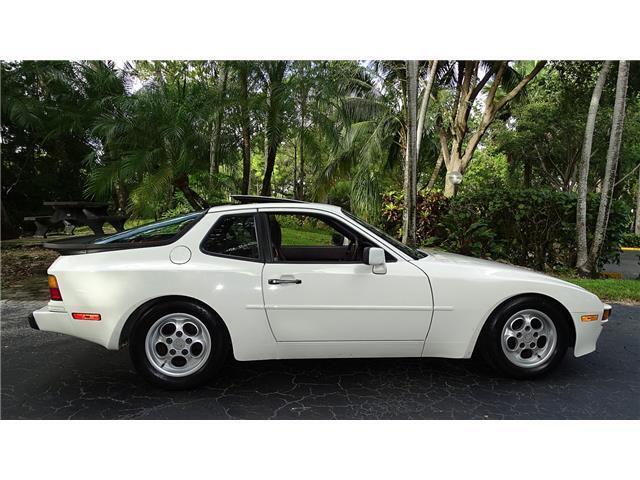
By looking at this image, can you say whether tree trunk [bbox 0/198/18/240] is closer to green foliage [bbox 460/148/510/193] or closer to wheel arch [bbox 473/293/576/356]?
wheel arch [bbox 473/293/576/356]

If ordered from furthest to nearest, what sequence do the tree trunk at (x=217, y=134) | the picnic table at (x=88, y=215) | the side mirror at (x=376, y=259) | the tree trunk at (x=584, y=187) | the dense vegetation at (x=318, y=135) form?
the tree trunk at (x=217, y=134) → the dense vegetation at (x=318, y=135) → the tree trunk at (x=584, y=187) → the picnic table at (x=88, y=215) → the side mirror at (x=376, y=259)

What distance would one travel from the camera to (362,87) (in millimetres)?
17297

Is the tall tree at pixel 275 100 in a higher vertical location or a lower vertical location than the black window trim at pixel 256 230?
higher

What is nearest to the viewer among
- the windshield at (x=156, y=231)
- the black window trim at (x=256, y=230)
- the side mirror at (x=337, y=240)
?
the black window trim at (x=256, y=230)

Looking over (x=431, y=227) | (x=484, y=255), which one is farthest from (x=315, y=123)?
(x=484, y=255)

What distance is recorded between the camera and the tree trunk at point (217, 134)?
9.27 meters

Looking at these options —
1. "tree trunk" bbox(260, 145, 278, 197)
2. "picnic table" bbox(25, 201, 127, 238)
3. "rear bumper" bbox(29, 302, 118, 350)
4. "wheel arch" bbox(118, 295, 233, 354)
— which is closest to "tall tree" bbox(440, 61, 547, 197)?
"tree trunk" bbox(260, 145, 278, 197)

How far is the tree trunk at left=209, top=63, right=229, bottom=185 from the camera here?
→ 365 inches

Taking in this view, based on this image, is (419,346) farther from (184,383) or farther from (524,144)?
(524,144)

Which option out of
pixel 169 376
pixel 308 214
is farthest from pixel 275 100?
pixel 169 376

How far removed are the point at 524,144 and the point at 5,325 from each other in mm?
19555

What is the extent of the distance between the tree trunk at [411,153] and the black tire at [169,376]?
550 cm

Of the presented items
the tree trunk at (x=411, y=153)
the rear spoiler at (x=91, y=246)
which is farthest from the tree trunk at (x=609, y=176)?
the rear spoiler at (x=91, y=246)

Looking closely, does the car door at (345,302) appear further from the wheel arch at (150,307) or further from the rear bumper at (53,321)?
the rear bumper at (53,321)
